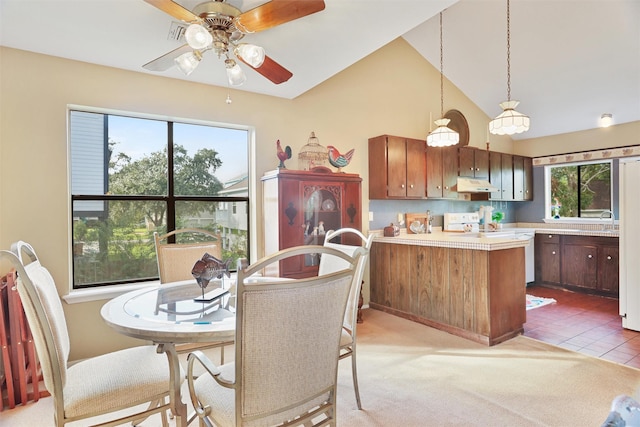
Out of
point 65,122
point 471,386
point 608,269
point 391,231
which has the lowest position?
point 471,386

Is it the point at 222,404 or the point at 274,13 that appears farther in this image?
the point at 274,13

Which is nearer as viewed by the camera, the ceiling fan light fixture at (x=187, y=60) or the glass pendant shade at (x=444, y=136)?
the ceiling fan light fixture at (x=187, y=60)

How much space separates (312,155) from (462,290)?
1988 mm

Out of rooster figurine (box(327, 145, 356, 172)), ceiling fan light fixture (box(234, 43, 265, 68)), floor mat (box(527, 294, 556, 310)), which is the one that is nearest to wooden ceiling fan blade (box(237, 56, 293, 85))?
ceiling fan light fixture (box(234, 43, 265, 68))

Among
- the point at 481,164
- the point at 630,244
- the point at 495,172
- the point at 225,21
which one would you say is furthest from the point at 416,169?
the point at 225,21

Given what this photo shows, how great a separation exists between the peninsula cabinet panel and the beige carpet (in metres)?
0.19

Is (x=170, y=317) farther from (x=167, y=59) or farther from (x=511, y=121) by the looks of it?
(x=511, y=121)

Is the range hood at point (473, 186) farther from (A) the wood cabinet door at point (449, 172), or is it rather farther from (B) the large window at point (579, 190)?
(B) the large window at point (579, 190)

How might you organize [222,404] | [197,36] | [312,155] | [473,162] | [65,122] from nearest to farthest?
1. [222,404]
2. [197,36]
3. [65,122]
4. [312,155]
5. [473,162]

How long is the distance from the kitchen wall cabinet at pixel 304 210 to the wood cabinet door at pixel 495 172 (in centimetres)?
268

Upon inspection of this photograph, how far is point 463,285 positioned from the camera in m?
3.29

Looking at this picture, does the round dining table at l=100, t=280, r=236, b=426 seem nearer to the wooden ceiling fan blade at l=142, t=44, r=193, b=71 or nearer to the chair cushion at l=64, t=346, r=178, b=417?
the chair cushion at l=64, t=346, r=178, b=417

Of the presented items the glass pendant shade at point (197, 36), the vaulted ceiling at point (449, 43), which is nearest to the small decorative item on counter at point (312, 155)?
the vaulted ceiling at point (449, 43)

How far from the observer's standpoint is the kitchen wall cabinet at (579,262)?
462cm
